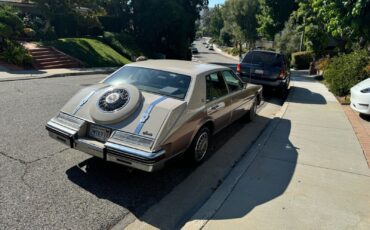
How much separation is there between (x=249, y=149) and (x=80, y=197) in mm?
3257

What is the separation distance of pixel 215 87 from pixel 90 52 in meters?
16.7

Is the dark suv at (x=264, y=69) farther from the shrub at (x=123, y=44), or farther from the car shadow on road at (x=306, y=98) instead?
the shrub at (x=123, y=44)

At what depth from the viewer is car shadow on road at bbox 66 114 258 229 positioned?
154 inches

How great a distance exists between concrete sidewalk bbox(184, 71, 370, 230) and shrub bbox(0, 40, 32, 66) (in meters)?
12.8

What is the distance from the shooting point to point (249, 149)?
5.94 metres

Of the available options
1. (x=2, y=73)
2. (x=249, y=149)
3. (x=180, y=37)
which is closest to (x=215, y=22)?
(x=180, y=37)

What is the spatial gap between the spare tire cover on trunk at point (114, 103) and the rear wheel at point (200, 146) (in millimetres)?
1097

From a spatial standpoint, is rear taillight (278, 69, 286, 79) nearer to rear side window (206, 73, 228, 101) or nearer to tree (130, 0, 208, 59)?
rear side window (206, 73, 228, 101)

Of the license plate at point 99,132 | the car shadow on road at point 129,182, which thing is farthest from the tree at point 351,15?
the license plate at point 99,132

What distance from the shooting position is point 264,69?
1128 centimetres

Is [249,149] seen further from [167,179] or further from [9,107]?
[9,107]

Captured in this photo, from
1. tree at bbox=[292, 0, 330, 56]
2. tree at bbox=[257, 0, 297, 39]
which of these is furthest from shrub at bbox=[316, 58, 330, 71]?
tree at bbox=[257, 0, 297, 39]

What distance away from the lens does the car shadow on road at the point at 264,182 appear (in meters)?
3.78

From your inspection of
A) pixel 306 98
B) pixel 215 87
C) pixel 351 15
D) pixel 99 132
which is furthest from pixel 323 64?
pixel 99 132
